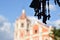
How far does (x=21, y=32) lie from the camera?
52375 mm

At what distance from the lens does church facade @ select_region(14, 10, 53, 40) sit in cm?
4244

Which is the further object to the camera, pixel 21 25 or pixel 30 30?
pixel 21 25

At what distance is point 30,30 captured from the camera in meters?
46.1

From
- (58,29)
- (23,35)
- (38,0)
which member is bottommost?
(23,35)

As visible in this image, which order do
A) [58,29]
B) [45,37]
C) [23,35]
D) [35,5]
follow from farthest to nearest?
[23,35]
[45,37]
[58,29]
[35,5]

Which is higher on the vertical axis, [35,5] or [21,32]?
[35,5]

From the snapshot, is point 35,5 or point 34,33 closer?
point 35,5

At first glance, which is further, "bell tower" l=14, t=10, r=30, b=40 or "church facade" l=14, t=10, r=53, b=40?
"bell tower" l=14, t=10, r=30, b=40

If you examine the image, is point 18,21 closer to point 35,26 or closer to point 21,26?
point 21,26

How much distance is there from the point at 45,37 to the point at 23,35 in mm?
8476

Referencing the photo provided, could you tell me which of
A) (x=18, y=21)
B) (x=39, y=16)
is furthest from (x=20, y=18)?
(x=39, y=16)

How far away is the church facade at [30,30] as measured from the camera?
4244 cm

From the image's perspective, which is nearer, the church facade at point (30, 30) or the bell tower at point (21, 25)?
the church facade at point (30, 30)

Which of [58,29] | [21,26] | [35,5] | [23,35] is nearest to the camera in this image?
[35,5]
